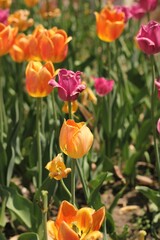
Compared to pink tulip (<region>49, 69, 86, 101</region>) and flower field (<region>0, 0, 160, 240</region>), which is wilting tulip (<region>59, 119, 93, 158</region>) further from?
pink tulip (<region>49, 69, 86, 101</region>)

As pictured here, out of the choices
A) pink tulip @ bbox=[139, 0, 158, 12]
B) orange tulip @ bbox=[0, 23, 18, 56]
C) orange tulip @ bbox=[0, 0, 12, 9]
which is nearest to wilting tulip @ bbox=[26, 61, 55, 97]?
orange tulip @ bbox=[0, 23, 18, 56]

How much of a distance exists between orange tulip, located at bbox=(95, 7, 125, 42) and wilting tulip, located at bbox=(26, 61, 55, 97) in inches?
26.3

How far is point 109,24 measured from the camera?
2.60 m

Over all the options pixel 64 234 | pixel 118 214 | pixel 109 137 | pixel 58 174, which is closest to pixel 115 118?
pixel 109 137

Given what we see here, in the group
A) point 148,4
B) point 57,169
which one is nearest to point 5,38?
point 57,169

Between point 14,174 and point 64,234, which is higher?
point 64,234

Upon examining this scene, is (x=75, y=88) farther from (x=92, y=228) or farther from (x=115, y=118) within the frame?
(x=115, y=118)

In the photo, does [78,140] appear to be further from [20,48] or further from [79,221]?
[20,48]

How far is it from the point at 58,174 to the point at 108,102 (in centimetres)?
115

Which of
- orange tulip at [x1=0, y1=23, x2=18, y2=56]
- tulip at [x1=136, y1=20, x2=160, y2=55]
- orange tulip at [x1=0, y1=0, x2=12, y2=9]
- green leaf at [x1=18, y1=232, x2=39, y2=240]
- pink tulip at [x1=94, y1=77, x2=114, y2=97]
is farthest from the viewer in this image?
orange tulip at [x1=0, y1=0, x2=12, y2=9]

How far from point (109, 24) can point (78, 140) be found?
117cm

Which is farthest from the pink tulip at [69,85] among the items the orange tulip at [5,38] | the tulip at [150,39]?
the orange tulip at [5,38]

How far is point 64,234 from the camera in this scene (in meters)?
1.37

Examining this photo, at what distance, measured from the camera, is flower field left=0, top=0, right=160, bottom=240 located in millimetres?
1826
